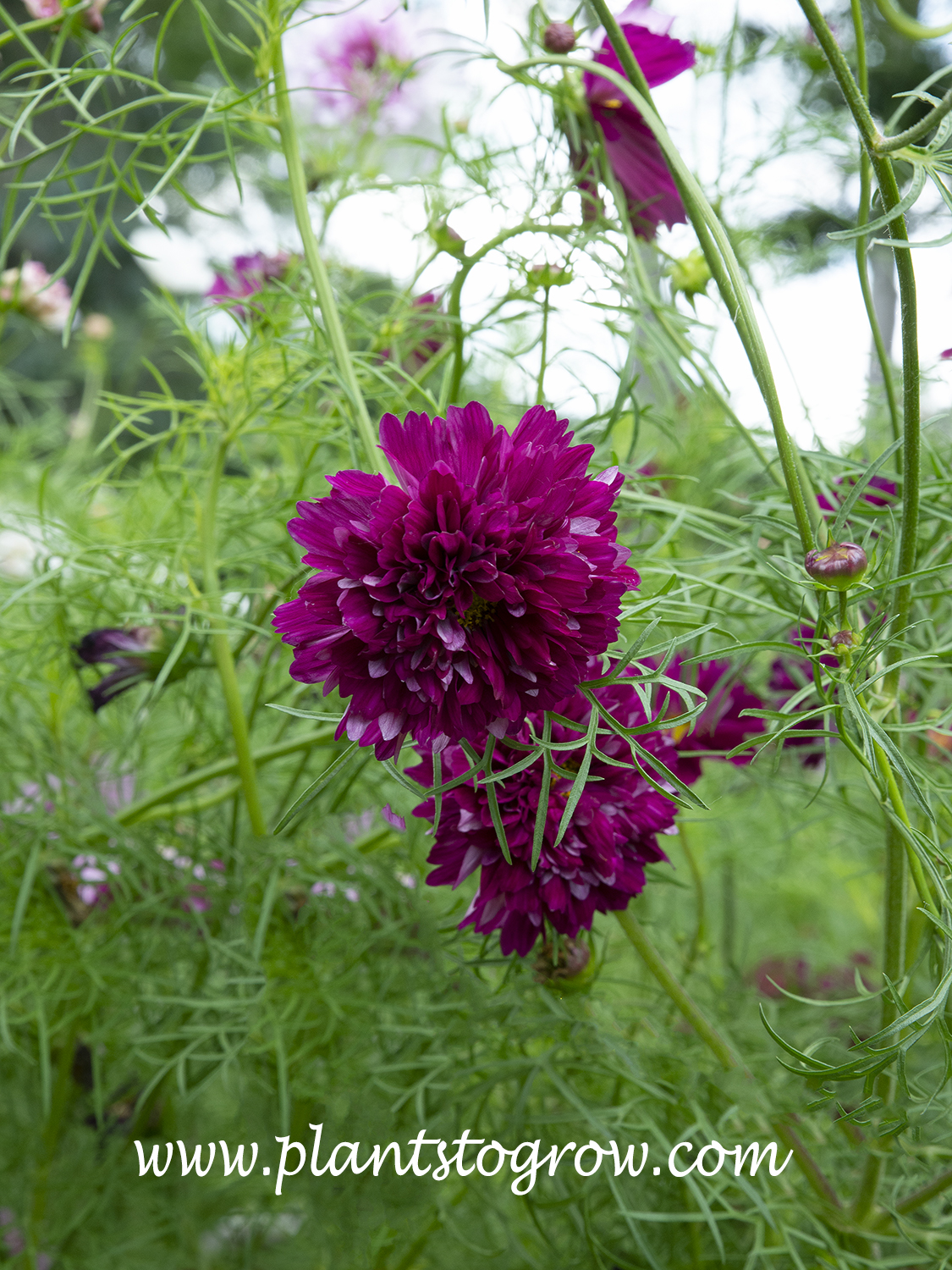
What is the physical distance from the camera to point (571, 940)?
0.34m

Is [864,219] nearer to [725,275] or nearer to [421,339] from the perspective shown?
[725,275]

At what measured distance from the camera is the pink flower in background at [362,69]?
1.90 ft

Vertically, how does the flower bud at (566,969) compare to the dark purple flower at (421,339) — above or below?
below

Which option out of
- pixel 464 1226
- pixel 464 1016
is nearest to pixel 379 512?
pixel 464 1016

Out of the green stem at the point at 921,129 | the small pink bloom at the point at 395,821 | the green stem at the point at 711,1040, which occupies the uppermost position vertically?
the green stem at the point at 921,129

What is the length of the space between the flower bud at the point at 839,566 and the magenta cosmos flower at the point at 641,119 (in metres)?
0.17

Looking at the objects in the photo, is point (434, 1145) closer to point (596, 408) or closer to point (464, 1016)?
point (464, 1016)

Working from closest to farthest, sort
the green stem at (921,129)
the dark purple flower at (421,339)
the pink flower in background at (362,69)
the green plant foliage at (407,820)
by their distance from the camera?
the green stem at (921,129) → the green plant foliage at (407,820) → the dark purple flower at (421,339) → the pink flower in background at (362,69)

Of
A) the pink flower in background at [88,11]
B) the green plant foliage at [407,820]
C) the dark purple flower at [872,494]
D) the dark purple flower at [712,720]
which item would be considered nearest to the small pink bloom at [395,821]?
the green plant foliage at [407,820]

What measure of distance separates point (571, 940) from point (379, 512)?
195 millimetres

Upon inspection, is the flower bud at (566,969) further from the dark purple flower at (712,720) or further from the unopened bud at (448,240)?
the unopened bud at (448,240)

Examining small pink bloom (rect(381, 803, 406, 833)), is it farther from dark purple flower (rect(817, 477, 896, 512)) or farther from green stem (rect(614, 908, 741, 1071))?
dark purple flower (rect(817, 477, 896, 512))

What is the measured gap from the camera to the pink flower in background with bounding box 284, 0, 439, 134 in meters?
0.58

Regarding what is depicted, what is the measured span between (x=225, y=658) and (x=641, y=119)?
26cm
